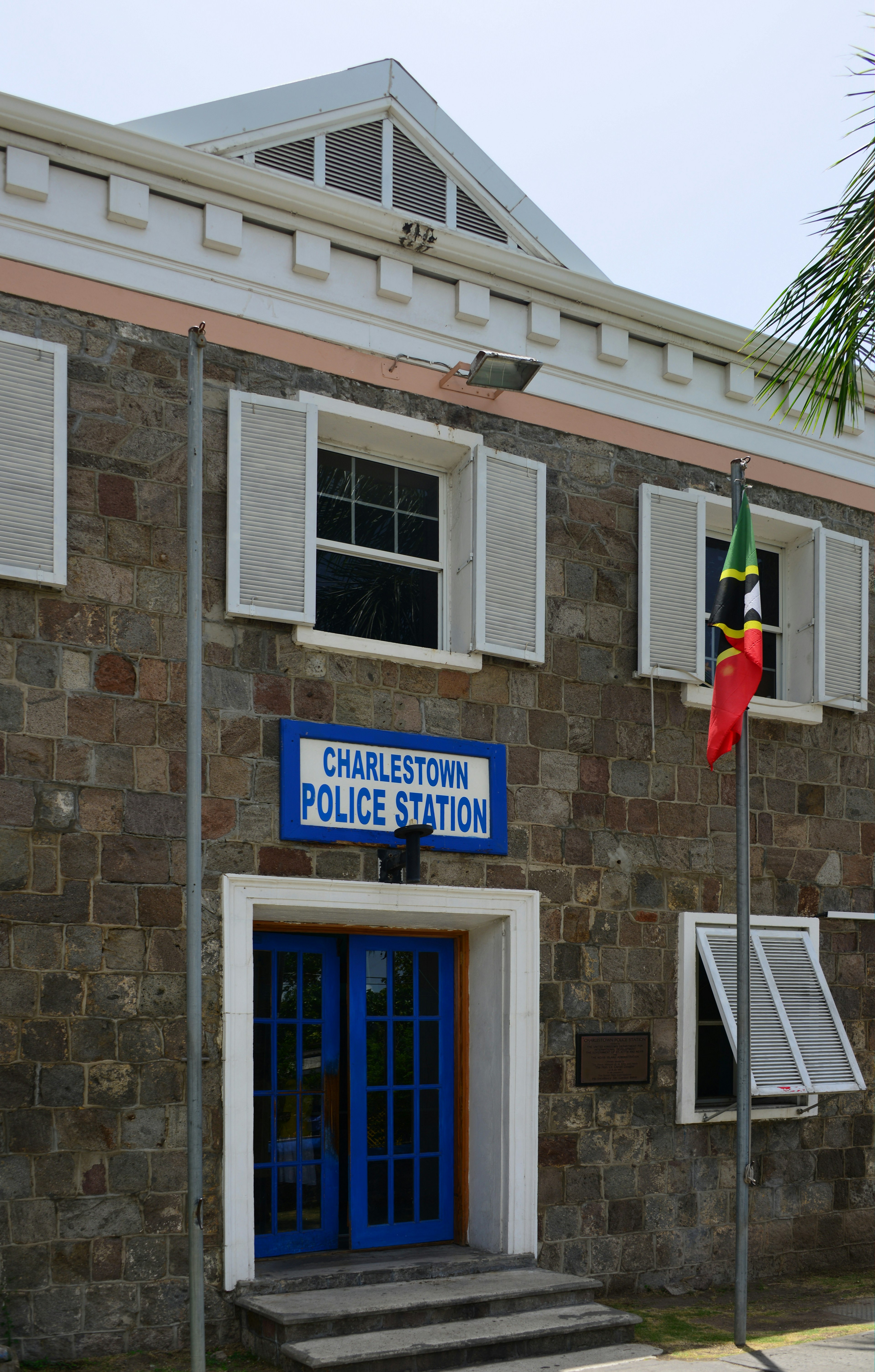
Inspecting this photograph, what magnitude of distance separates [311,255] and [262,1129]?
17.4ft

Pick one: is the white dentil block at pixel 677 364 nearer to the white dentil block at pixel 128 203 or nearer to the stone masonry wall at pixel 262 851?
the stone masonry wall at pixel 262 851

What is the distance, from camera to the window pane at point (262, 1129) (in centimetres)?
834

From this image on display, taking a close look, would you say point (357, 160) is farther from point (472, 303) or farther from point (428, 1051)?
point (428, 1051)

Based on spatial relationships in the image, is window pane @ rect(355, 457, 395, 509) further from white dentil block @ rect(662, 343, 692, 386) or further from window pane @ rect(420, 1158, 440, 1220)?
window pane @ rect(420, 1158, 440, 1220)

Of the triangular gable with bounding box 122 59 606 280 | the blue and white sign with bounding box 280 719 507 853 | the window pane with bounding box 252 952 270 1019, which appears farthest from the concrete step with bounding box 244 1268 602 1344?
the triangular gable with bounding box 122 59 606 280

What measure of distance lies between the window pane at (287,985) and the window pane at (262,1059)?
155 mm

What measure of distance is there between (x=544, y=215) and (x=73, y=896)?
6136 mm

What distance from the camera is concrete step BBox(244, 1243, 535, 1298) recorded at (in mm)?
7750

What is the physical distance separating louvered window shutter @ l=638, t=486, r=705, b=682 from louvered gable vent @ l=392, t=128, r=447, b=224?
96.4 inches

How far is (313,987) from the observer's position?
872 centimetres

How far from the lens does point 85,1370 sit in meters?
6.94

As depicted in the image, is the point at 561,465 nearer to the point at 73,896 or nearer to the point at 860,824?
the point at 860,824

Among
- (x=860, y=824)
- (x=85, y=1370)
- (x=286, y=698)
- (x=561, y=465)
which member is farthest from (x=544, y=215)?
(x=85, y=1370)

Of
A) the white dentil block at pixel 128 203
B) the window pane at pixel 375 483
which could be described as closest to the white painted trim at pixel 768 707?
the window pane at pixel 375 483
